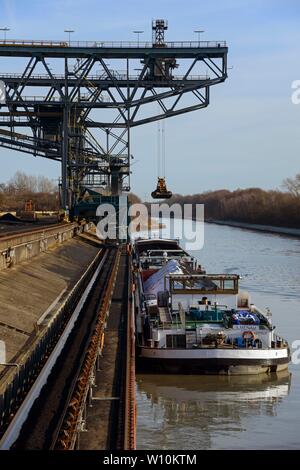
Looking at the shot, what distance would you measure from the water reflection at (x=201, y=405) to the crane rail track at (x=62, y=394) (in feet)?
6.36

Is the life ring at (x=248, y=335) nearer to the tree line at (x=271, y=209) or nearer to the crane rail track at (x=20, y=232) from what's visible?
the crane rail track at (x=20, y=232)

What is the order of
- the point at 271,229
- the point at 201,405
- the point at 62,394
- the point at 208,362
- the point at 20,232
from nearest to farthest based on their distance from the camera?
the point at 62,394
the point at 201,405
the point at 208,362
the point at 20,232
the point at 271,229

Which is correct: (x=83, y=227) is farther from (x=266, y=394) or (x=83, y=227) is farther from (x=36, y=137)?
(x=266, y=394)

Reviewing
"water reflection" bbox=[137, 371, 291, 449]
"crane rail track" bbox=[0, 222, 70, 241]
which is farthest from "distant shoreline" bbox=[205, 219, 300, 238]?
"water reflection" bbox=[137, 371, 291, 449]

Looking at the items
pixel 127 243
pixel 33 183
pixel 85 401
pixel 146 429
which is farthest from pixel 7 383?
pixel 33 183

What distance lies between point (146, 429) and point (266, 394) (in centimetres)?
477

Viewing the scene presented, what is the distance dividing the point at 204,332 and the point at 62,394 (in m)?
10.0

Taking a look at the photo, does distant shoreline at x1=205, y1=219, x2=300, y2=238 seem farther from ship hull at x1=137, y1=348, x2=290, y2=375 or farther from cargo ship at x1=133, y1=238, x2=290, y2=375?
ship hull at x1=137, y1=348, x2=290, y2=375

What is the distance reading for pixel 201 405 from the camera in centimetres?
2094

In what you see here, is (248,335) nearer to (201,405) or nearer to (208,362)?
(208,362)

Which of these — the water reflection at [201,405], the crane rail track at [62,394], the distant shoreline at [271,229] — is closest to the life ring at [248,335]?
the water reflection at [201,405]

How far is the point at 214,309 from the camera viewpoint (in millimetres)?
27250

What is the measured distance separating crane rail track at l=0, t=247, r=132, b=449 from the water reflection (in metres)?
1.94

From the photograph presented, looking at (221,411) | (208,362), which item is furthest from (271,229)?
(221,411)
